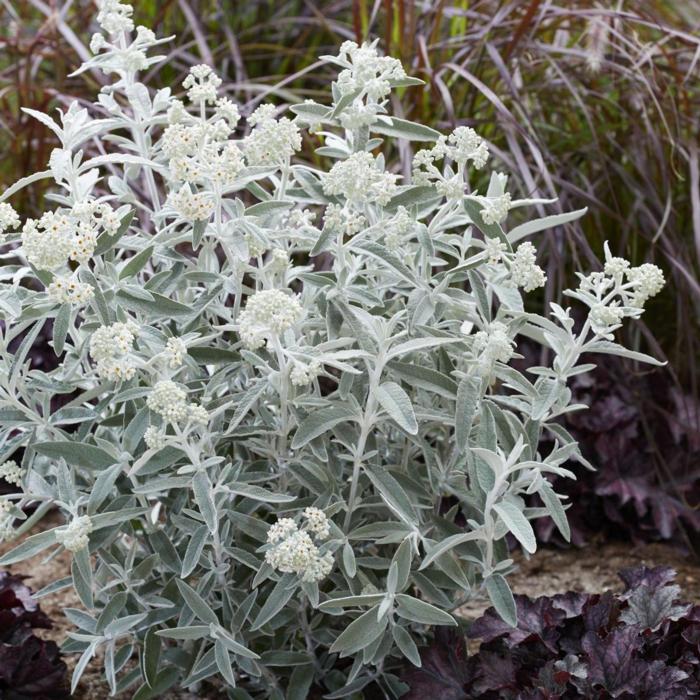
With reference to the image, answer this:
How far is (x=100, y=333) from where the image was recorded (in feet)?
5.35

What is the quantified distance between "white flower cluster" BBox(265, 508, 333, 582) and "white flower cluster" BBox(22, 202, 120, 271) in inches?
21.9

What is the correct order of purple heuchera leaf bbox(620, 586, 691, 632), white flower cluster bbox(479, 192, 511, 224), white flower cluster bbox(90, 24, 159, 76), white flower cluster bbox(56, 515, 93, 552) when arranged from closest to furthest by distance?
white flower cluster bbox(56, 515, 93, 552) → white flower cluster bbox(479, 192, 511, 224) → white flower cluster bbox(90, 24, 159, 76) → purple heuchera leaf bbox(620, 586, 691, 632)

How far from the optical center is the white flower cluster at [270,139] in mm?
1829

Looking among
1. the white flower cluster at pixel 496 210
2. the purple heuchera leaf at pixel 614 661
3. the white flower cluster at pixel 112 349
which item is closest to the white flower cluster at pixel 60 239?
the white flower cluster at pixel 112 349

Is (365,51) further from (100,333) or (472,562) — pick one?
(472,562)

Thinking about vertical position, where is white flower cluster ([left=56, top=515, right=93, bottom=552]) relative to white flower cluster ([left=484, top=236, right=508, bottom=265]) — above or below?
below

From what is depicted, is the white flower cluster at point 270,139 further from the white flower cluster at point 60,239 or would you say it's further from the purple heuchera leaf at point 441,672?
the purple heuchera leaf at point 441,672

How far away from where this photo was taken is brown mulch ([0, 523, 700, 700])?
277 centimetres

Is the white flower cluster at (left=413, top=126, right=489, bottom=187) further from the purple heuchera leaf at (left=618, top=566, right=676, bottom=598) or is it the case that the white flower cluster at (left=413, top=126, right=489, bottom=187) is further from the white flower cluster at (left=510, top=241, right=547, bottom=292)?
the purple heuchera leaf at (left=618, top=566, right=676, bottom=598)

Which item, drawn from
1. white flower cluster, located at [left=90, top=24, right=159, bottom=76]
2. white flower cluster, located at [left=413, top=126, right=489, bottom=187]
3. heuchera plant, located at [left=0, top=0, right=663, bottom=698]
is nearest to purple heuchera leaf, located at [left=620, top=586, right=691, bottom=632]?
heuchera plant, located at [left=0, top=0, right=663, bottom=698]

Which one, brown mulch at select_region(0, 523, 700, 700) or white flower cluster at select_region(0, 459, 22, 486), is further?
brown mulch at select_region(0, 523, 700, 700)

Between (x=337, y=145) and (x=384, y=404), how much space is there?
557 millimetres

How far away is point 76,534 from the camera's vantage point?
5.75 feet

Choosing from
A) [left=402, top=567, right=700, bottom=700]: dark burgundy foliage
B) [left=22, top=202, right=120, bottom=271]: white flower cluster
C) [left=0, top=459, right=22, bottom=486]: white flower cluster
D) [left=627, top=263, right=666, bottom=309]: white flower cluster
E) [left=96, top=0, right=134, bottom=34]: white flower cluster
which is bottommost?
[left=402, top=567, right=700, bottom=700]: dark burgundy foliage
